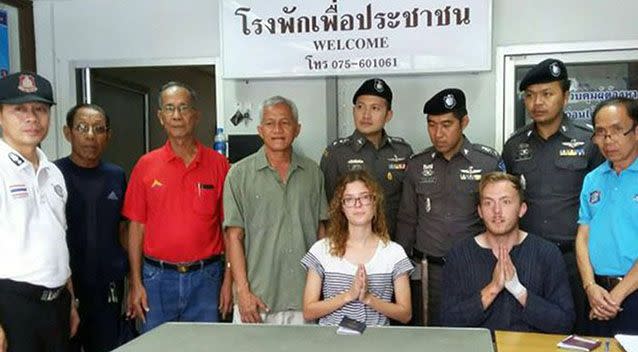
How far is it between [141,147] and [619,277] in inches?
175

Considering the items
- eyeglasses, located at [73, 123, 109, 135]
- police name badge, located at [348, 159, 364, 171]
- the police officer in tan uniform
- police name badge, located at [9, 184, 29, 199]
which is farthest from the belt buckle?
police name badge, located at [348, 159, 364, 171]

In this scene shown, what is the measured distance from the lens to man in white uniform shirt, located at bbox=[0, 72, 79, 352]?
6.80 ft

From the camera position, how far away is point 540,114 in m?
2.61

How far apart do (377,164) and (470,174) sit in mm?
498

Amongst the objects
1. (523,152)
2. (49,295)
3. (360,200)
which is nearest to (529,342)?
(360,200)

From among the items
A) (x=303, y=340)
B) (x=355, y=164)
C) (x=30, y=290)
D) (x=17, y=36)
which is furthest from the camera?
(x=17, y=36)

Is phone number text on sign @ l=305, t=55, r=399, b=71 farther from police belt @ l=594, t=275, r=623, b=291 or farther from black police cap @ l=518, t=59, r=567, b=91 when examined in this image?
police belt @ l=594, t=275, r=623, b=291

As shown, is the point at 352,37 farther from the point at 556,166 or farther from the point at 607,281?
the point at 607,281

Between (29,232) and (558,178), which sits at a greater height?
(558,178)

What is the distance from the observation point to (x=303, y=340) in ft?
5.90

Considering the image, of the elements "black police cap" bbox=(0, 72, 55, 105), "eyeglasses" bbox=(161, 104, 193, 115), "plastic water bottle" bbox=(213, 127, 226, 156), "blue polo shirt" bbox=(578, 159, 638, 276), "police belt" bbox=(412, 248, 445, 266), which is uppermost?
"black police cap" bbox=(0, 72, 55, 105)

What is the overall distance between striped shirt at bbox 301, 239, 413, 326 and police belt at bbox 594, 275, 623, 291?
2.63 ft

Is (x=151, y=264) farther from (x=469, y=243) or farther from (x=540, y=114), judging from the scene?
(x=540, y=114)

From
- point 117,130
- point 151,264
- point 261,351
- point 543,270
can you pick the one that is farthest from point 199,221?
point 117,130
